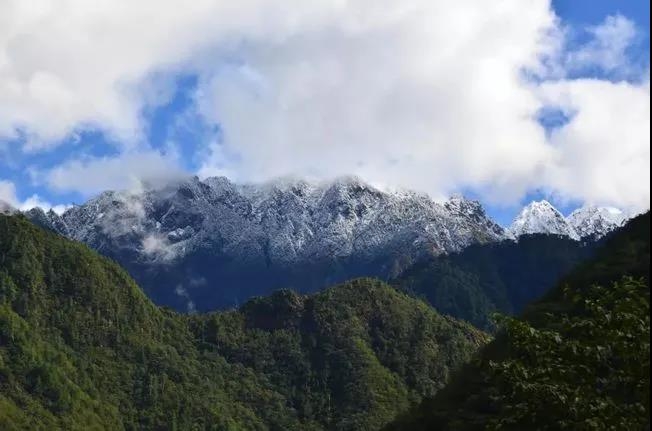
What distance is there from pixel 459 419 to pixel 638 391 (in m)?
178

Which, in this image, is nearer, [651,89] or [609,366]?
[651,89]

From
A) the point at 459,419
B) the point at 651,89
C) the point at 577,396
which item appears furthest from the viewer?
the point at 459,419

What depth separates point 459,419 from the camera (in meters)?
197

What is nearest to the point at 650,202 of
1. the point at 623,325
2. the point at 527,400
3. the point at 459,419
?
the point at 623,325

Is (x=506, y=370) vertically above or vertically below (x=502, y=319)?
below

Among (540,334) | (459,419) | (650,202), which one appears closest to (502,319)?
(540,334)

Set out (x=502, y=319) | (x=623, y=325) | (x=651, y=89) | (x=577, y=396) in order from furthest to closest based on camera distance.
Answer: (x=502, y=319), (x=577, y=396), (x=623, y=325), (x=651, y=89)

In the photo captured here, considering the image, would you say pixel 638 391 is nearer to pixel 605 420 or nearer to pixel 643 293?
pixel 605 420

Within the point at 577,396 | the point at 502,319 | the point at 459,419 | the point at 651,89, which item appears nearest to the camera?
the point at 651,89

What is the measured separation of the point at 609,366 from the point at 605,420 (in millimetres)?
1879

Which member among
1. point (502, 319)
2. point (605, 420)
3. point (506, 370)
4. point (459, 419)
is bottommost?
point (605, 420)

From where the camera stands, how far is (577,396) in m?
27.5

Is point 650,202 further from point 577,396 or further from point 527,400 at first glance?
point 527,400

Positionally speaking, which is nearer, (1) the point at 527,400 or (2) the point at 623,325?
(2) the point at 623,325
